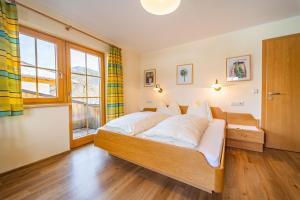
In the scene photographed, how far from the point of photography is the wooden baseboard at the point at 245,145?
2300 millimetres

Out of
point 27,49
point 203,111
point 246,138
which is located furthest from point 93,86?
point 246,138

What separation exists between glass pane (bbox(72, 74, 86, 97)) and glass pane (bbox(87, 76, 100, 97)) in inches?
4.4

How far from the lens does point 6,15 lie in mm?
1633

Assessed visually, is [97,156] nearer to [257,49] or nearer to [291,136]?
[291,136]

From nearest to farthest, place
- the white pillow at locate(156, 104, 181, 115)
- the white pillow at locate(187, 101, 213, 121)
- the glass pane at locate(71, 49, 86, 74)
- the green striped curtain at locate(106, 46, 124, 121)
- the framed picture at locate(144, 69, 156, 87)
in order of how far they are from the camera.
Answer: the glass pane at locate(71, 49, 86, 74)
the white pillow at locate(187, 101, 213, 121)
the green striped curtain at locate(106, 46, 124, 121)
the white pillow at locate(156, 104, 181, 115)
the framed picture at locate(144, 69, 156, 87)

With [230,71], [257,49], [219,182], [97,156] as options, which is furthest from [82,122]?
[257,49]

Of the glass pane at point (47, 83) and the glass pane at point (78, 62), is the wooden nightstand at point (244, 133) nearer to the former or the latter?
the glass pane at point (78, 62)

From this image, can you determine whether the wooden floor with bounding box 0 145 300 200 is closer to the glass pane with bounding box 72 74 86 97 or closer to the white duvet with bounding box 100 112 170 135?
the white duvet with bounding box 100 112 170 135

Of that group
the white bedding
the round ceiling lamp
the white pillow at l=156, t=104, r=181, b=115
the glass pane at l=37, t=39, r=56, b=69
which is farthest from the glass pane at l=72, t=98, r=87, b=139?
the round ceiling lamp

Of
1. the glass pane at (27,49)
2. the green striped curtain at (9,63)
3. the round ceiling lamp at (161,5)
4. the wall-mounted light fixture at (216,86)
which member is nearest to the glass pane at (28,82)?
the glass pane at (27,49)

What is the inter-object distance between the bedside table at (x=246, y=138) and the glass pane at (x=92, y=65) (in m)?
3.02

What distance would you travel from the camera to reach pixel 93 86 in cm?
296

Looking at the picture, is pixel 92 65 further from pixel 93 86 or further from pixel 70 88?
pixel 70 88

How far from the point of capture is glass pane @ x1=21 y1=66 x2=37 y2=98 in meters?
1.93
